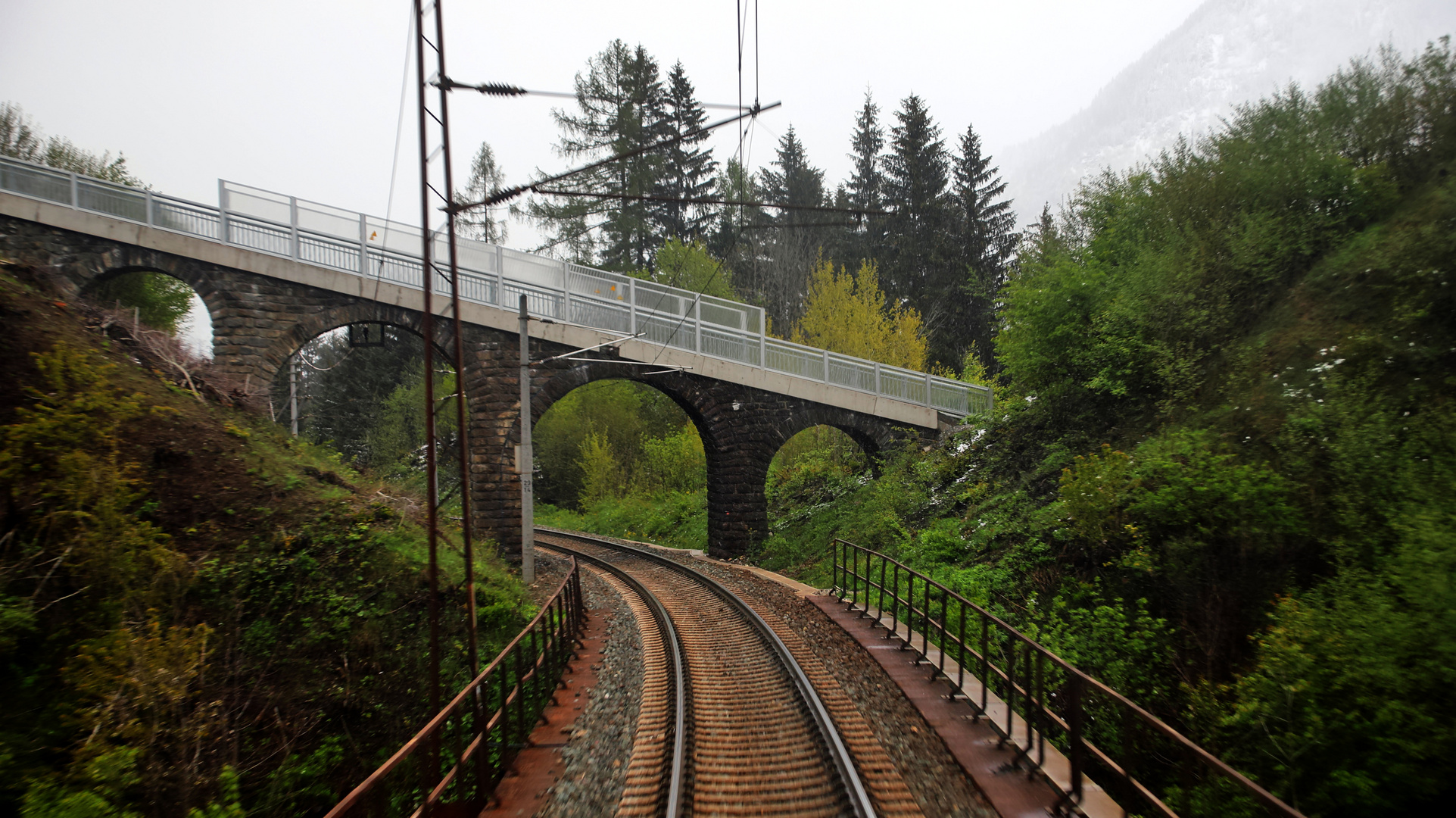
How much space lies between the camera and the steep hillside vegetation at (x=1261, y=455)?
5113mm

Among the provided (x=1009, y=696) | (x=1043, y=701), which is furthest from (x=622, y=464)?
(x=1043, y=701)

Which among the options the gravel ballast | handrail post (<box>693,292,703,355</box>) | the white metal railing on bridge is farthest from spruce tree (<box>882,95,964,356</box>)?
the gravel ballast

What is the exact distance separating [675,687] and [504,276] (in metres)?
11.5

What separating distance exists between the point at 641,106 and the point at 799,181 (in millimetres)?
13491

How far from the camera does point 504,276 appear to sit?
53.1ft

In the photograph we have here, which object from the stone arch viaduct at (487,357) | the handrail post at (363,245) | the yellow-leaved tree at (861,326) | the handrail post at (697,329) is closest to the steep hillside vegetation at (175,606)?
the stone arch viaduct at (487,357)

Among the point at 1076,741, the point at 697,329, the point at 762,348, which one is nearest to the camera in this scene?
the point at 1076,741

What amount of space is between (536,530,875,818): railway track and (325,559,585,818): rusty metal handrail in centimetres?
108

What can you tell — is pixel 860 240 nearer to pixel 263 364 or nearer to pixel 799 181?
pixel 799 181

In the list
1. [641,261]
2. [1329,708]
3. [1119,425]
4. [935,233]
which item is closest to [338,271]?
[1119,425]

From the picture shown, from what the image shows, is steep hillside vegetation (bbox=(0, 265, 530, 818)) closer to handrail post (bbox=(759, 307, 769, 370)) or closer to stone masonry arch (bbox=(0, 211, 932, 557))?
stone masonry arch (bbox=(0, 211, 932, 557))

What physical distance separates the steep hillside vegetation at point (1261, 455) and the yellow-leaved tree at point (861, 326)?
810cm

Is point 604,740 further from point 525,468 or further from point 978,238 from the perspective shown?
point 978,238

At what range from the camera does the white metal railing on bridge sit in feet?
46.8
